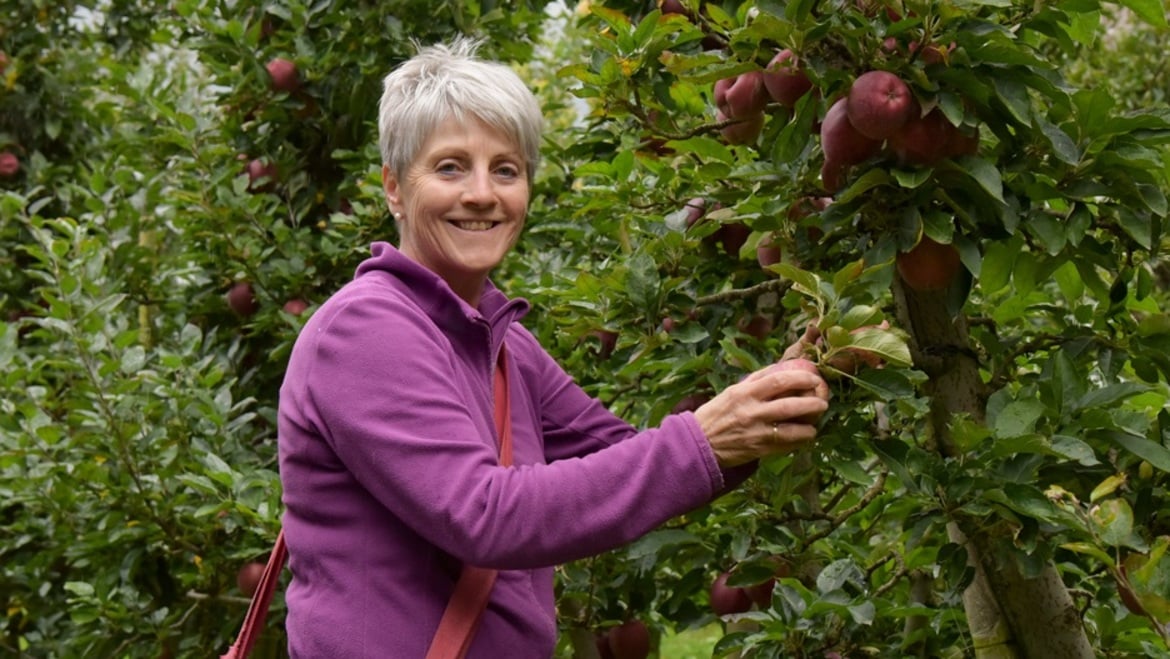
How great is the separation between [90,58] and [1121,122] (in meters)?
4.36

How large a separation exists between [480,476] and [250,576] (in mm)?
1755

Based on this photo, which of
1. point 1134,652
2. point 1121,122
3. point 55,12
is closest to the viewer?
point 1121,122

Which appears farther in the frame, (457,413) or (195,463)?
(195,463)

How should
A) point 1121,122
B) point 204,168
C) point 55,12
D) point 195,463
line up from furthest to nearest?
point 55,12 → point 204,168 → point 195,463 → point 1121,122

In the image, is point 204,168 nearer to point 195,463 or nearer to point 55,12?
point 195,463

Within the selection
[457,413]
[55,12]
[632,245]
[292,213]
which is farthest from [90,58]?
[457,413]

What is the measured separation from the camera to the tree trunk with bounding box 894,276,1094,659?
183 cm

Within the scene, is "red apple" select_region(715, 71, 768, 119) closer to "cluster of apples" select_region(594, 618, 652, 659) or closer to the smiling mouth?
the smiling mouth

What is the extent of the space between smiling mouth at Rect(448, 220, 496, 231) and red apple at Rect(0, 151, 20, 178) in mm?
3639

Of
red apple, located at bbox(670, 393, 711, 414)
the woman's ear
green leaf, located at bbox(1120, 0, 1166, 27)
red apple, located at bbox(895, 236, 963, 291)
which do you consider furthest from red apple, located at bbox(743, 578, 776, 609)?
green leaf, located at bbox(1120, 0, 1166, 27)

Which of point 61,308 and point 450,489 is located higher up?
point 450,489

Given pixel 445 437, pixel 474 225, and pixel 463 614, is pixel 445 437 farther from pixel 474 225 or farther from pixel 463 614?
pixel 474 225

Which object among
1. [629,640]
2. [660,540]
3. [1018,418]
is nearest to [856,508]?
[660,540]

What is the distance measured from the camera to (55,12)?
506 cm
